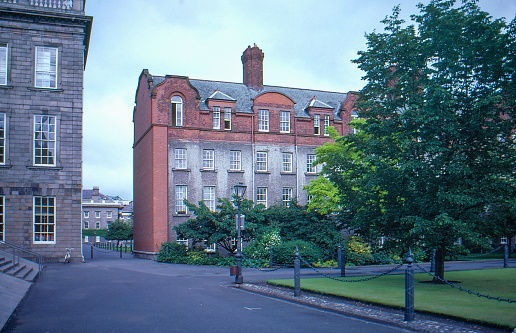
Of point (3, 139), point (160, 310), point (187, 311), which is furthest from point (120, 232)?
point (187, 311)

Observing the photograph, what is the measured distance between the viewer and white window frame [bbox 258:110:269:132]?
37.1 meters

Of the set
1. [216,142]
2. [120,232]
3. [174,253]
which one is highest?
[216,142]

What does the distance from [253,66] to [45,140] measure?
19.1 metres

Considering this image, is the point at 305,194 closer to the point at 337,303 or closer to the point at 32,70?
the point at 32,70

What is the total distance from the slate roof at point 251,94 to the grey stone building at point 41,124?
25.5 ft

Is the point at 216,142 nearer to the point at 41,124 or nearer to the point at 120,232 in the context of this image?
the point at 41,124

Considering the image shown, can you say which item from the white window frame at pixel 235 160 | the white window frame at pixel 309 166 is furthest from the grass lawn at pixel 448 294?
the white window frame at pixel 309 166

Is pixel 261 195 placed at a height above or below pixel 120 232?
above

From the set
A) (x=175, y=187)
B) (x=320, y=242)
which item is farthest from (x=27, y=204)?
(x=320, y=242)

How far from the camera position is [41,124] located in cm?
2702

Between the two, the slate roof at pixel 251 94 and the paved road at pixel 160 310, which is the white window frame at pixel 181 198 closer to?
the slate roof at pixel 251 94

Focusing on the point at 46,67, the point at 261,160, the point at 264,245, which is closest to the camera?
the point at 46,67

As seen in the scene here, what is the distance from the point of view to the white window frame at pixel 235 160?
35.7 meters

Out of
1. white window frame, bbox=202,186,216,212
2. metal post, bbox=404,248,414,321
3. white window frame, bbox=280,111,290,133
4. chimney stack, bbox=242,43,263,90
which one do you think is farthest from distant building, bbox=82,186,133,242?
metal post, bbox=404,248,414,321
